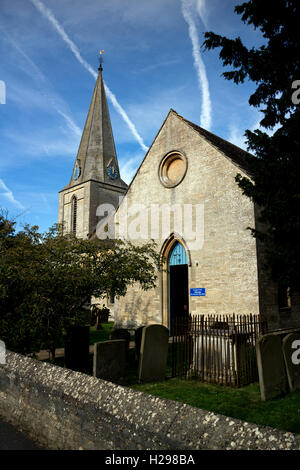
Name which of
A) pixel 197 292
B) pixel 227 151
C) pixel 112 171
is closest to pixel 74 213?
pixel 112 171

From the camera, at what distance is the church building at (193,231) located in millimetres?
13422

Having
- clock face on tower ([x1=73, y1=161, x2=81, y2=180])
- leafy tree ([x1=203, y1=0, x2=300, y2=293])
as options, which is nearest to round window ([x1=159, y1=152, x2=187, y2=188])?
leafy tree ([x1=203, y1=0, x2=300, y2=293])

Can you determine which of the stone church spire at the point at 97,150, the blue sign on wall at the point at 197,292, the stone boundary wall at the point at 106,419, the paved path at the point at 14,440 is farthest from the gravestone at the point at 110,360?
the stone church spire at the point at 97,150

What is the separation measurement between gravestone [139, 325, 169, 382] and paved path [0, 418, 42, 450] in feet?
13.1

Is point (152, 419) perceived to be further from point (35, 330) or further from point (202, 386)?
point (202, 386)

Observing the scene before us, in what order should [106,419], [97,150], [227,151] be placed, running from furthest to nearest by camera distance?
[97,150], [227,151], [106,419]

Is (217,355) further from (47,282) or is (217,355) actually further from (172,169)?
(172,169)

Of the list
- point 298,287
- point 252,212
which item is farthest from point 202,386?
point 252,212

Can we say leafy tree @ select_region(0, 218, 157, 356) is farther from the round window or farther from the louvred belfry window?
the louvred belfry window

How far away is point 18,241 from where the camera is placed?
8.55m

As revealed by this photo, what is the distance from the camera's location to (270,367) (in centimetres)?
681

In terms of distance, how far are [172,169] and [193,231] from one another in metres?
4.07

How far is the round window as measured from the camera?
55.3 ft

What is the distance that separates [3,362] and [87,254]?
14.2 ft
